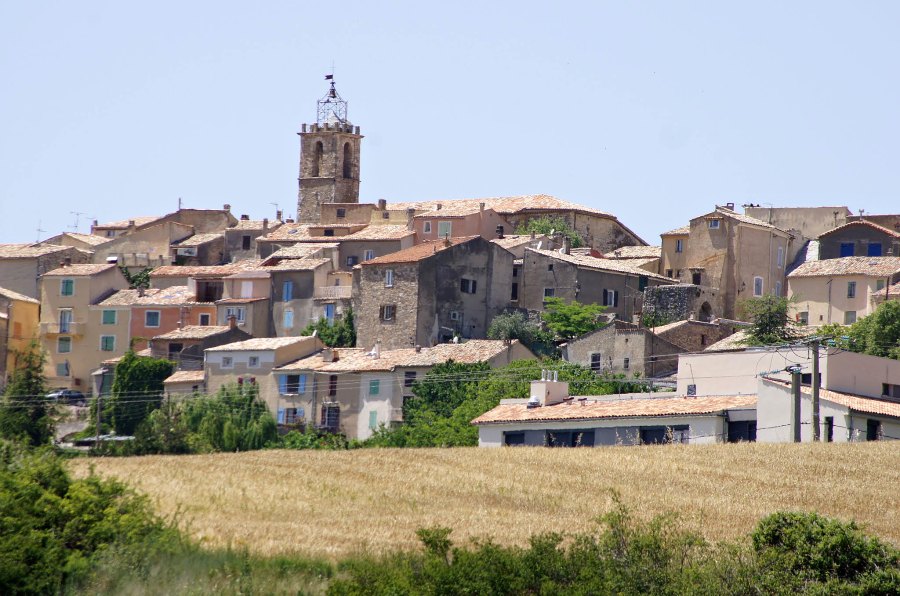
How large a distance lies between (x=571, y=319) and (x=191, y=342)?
Answer: 17.2 meters

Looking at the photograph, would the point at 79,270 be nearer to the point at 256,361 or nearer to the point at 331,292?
the point at 331,292

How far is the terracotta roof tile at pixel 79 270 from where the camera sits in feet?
308

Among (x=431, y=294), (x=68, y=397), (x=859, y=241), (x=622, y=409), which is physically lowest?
(x=68, y=397)

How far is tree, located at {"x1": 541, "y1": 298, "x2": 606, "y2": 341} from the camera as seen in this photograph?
80.6 m

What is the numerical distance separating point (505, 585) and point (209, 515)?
8.36 m

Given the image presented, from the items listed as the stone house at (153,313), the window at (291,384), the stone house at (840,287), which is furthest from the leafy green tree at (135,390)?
the stone house at (840,287)

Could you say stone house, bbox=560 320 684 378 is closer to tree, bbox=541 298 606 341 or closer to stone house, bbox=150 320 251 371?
tree, bbox=541 298 606 341

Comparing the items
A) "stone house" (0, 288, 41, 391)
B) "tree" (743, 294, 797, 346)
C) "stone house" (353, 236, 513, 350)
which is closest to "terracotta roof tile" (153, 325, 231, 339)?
"stone house" (353, 236, 513, 350)

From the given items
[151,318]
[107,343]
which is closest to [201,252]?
[151,318]

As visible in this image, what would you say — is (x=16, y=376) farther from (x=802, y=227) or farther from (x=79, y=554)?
(x=79, y=554)

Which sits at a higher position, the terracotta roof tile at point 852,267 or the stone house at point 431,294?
the terracotta roof tile at point 852,267

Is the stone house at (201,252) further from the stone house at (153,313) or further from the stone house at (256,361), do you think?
the stone house at (256,361)

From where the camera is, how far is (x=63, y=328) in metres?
91.9

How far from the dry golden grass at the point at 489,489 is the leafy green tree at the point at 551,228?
43614 millimetres
